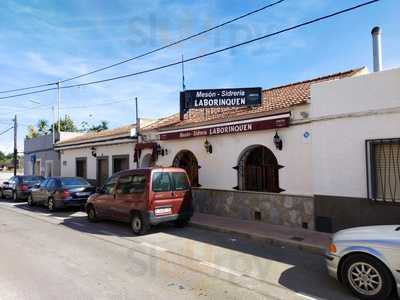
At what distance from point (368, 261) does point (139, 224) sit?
6.04 meters

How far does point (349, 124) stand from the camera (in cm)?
847

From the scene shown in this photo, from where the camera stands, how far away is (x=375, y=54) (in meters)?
10.4

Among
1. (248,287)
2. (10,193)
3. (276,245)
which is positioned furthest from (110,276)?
(10,193)

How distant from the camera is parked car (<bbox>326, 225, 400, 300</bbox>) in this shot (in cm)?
462

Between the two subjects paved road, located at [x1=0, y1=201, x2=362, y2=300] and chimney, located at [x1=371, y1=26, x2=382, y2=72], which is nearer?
paved road, located at [x1=0, y1=201, x2=362, y2=300]

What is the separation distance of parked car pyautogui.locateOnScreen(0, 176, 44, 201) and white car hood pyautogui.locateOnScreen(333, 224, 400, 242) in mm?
17055

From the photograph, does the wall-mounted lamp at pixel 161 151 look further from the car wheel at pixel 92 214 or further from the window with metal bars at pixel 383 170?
the window with metal bars at pixel 383 170

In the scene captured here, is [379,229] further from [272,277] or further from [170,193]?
[170,193]

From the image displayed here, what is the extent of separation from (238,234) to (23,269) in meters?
5.15

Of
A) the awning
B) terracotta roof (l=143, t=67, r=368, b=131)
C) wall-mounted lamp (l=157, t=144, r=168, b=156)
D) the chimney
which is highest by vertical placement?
the chimney

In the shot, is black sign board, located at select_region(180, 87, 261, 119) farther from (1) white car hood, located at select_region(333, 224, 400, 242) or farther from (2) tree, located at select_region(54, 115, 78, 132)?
(2) tree, located at select_region(54, 115, 78, 132)

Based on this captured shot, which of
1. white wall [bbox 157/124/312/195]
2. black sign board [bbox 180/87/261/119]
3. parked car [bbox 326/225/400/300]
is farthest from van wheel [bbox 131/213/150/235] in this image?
parked car [bbox 326/225/400/300]

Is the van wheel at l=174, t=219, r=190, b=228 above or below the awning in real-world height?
below

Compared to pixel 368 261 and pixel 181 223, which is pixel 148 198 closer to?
pixel 181 223
